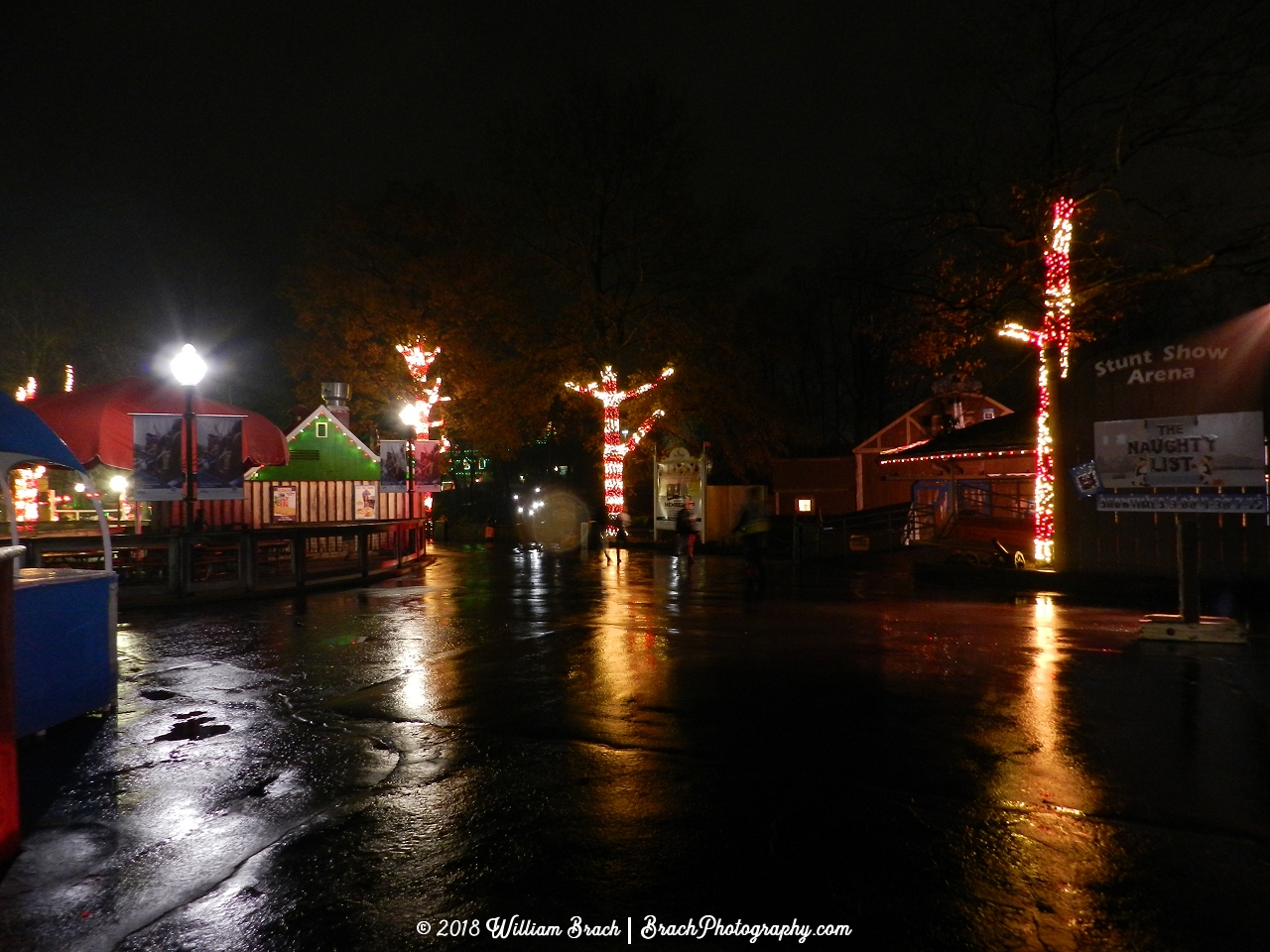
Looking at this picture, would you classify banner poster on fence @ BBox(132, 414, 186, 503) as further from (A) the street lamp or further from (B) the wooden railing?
(B) the wooden railing

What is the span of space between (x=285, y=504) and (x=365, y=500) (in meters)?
3.22

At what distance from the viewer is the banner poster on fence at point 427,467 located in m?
22.6

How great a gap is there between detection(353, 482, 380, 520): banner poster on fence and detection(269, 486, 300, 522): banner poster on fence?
7.96ft

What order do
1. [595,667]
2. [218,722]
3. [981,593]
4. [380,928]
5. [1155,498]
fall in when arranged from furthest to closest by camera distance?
[981,593]
[1155,498]
[595,667]
[218,722]
[380,928]

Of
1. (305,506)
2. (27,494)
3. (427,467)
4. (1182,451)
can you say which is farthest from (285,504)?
(1182,451)

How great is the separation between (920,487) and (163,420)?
87.1ft

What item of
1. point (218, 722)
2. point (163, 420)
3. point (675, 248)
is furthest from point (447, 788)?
point (675, 248)

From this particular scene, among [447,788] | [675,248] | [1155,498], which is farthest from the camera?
[675,248]

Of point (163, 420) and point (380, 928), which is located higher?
point (163, 420)

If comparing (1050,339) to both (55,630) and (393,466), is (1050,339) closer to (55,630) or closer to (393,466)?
(393,466)

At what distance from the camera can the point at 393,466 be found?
73.5 feet

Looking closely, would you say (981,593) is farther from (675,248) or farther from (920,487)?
(675,248)

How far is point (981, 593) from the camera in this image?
1545cm

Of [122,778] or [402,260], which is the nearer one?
[122,778]
